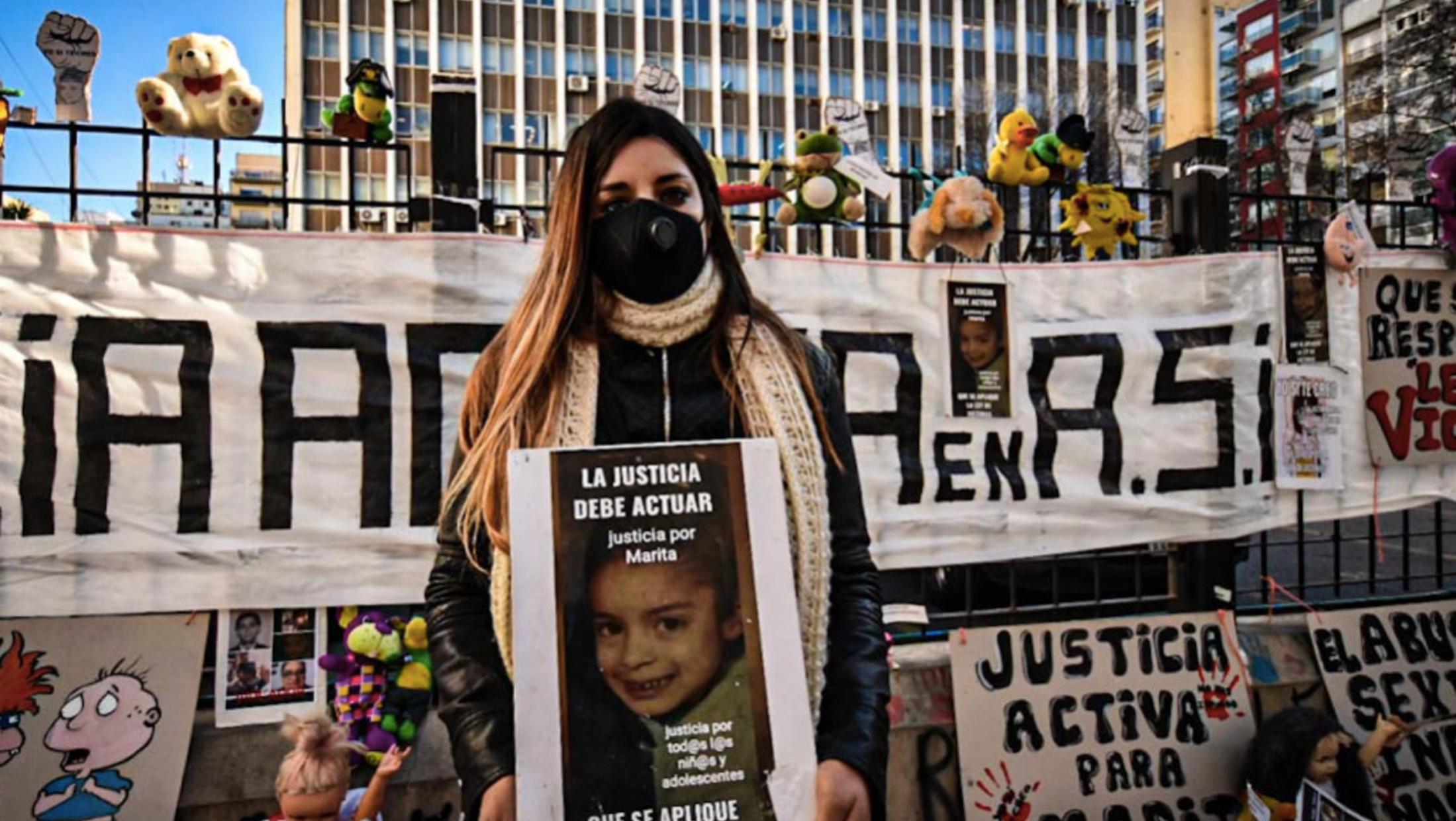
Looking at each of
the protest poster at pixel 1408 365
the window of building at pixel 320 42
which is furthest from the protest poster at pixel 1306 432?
the window of building at pixel 320 42

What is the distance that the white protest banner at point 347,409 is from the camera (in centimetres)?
267

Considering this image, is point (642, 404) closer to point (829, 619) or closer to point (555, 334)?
point (555, 334)

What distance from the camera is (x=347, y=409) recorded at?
289 centimetres

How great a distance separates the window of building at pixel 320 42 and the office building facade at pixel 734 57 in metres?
0.07

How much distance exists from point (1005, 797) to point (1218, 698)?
995 mm

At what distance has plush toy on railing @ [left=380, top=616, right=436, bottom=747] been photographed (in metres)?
2.79

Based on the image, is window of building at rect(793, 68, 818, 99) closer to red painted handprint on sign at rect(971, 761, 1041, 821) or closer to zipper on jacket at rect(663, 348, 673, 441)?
red painted handprint on sign at rect(971, 761, 1041, 821)

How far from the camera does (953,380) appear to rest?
3482mm

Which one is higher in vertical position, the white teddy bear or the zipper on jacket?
the white teddy bear

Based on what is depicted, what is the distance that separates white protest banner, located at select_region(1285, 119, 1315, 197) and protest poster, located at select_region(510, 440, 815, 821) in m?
4.09

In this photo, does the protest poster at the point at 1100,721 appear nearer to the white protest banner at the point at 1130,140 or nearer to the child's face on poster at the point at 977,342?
the child's face on poster at the point at 977,342

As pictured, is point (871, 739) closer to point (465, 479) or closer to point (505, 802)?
point (505, 802)

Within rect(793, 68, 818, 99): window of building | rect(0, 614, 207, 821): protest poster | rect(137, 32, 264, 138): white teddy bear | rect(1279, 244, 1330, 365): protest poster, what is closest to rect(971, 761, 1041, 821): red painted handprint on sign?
rect(1279, 244, 1330, 365): protest poster

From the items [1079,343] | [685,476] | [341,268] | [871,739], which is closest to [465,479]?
[685,476]
